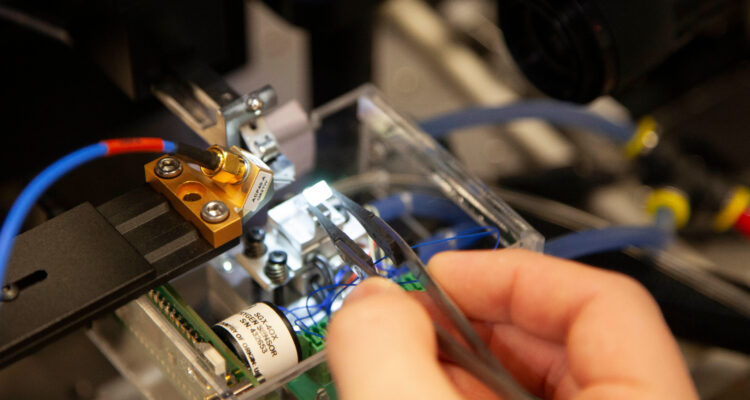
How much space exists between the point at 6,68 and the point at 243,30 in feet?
0.95

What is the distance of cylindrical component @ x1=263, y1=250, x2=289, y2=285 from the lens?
756 mm

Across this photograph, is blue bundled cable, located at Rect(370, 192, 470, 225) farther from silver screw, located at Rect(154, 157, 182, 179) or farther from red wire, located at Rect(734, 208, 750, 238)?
red wire, located at Rect(734, 208, 750, 238)

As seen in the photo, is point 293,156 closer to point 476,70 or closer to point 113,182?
point 113,182

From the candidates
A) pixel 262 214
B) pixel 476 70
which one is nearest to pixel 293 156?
pixel 262 214

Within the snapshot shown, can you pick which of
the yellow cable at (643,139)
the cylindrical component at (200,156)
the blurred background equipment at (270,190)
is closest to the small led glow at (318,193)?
→ the blurred background equipment at (270,190)

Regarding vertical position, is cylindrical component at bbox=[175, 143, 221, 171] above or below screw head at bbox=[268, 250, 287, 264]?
above

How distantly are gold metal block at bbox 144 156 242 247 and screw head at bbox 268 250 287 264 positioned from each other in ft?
0.29

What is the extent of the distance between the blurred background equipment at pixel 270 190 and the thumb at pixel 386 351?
0.10 meters

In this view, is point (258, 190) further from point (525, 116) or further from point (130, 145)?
point (525, 116)

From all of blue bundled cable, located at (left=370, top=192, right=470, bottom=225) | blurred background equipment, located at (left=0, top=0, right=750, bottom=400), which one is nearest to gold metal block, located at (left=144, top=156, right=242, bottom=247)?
blurred background equipment, located at (left=0, top=0, right=750, bottom=400)

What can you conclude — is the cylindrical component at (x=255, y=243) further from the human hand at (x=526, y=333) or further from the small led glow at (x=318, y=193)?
the human hand at (x=526, y=333)

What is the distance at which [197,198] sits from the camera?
0.68 m

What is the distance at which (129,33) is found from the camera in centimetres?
81

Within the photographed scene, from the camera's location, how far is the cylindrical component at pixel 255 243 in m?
0.77
